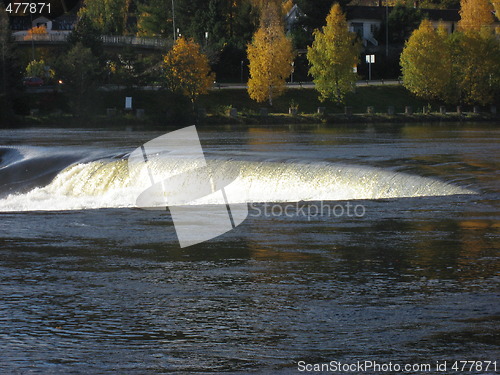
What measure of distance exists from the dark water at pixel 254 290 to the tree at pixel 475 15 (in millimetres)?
74491

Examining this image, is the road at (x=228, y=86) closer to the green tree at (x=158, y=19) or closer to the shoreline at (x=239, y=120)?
the shoreline at (x=239, y=120)

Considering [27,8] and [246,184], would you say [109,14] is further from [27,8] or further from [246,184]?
[246,184]

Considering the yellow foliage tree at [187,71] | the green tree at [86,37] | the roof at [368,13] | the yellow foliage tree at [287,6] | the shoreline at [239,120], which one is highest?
the yellow foliage tree at [287,6]

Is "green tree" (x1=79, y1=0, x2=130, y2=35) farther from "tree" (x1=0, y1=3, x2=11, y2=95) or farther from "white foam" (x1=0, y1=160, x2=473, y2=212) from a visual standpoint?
"white foam" (x1=0, y1=160, x2=473, y2=212)

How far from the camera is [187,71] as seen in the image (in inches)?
3081

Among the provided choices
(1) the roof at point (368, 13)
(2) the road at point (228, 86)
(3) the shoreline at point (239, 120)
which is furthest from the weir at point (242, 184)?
(1) the roof at point (368, 13)

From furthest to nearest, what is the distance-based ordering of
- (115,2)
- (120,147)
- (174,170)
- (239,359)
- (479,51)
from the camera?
(115,2) < (479,51) < (120,147) < (174,170) < (239,359)

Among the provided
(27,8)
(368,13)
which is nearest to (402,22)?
(368,13)

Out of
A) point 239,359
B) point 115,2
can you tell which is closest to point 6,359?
point 239,359

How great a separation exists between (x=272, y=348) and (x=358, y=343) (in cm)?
107

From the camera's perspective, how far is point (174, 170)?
30219 mm

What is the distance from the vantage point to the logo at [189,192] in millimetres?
20734

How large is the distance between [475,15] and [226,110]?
116ft

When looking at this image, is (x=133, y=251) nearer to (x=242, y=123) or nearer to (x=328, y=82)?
(x=242, y=123)
